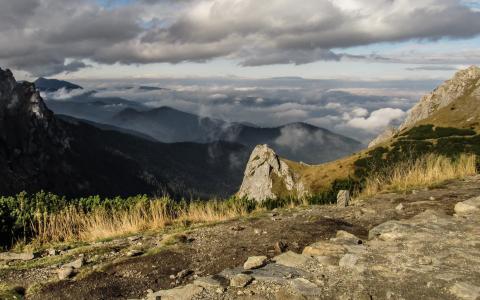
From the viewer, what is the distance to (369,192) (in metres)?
18.0

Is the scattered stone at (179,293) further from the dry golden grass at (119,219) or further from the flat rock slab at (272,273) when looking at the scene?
the dry golden grass at (119,219)

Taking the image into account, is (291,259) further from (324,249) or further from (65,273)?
(65,273)

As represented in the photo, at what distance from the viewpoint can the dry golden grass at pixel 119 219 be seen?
1367 centimetres

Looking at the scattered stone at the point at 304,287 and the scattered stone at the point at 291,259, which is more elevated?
the scattered stone at the point at 304,287

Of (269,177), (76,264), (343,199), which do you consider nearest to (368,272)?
(76,264)

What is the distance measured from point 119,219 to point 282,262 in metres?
8.00

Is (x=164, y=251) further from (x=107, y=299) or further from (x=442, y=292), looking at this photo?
(x=442, y=292)

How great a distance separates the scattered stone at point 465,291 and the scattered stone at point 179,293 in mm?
3950

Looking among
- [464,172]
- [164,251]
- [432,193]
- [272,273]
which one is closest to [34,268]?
[164,251]

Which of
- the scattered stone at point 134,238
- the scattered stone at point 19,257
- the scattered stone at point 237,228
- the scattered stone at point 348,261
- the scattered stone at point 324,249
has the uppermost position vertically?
the scattered stone at point 348,261

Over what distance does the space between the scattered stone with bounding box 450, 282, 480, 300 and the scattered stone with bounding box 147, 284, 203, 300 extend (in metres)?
3.95

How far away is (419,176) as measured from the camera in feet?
61.6

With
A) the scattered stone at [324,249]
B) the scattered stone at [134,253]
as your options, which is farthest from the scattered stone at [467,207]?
the scattered stone at [134,253]

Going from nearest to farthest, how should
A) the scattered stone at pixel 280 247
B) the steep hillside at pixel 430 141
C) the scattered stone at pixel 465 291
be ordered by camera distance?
the scattered stone at pixel 465 291 < the scattered stone at pixel 280 247 < the steep hillside at pixel 430 141
